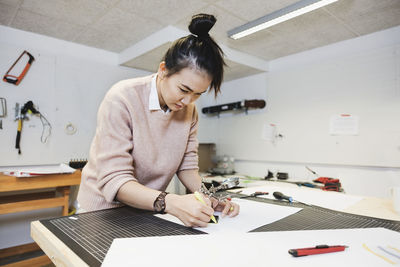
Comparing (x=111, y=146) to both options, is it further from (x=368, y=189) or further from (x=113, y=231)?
(x=368, y=189)

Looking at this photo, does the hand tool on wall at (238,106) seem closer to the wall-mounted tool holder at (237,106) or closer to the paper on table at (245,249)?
the wall-mounted tool holder at (237,106)

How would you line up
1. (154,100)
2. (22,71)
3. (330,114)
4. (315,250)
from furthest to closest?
(330,114), (22,71), (154,100), (315,250)

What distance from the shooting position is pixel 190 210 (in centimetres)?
69

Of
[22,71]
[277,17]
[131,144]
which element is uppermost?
[277,17]

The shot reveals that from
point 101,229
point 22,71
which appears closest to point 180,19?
point 22,71

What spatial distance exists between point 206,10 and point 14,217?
2649mm

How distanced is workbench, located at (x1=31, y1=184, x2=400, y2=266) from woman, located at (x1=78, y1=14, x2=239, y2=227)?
0.05m

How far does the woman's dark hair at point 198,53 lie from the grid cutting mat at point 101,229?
1.70 feet

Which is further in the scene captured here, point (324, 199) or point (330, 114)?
point (330, 114)

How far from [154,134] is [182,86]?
0.79ft

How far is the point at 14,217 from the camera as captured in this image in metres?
2.39

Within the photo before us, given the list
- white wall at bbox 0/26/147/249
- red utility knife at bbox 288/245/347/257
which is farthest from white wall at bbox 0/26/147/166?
red utility knife at bbox 288/245/347/257

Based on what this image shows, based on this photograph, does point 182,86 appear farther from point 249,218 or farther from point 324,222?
point 324,222

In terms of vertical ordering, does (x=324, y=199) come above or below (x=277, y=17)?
below
